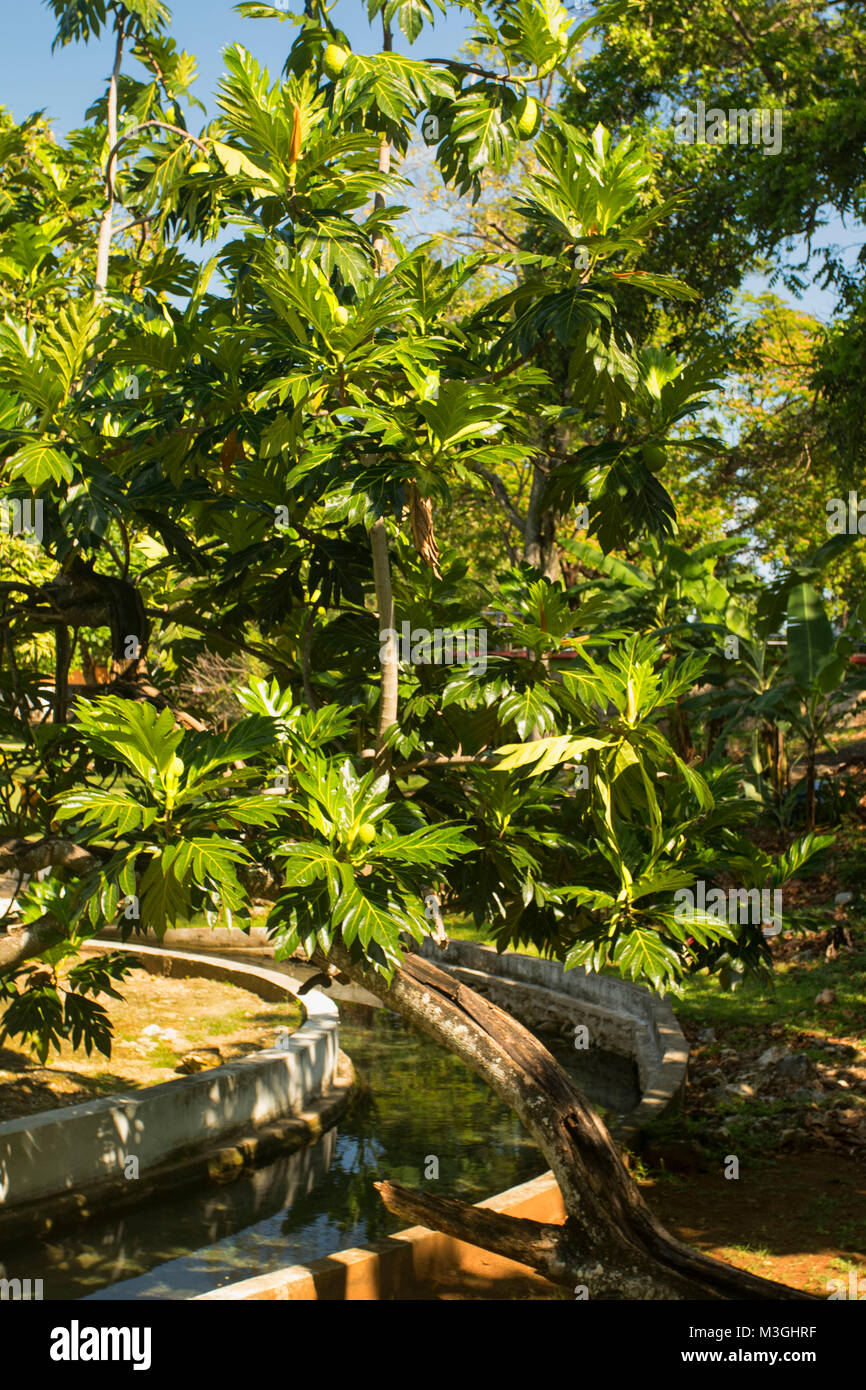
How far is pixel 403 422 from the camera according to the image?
10.7 ft

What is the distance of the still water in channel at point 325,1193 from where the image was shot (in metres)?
5.92

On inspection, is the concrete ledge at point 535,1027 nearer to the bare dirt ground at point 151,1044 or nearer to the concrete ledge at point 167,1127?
the concrete ledge at point 167,1127

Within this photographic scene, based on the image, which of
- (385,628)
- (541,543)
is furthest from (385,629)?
(541,543)

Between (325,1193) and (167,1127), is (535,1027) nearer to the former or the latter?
(325,1193)

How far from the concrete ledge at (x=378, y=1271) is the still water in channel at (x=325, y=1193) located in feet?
4.49

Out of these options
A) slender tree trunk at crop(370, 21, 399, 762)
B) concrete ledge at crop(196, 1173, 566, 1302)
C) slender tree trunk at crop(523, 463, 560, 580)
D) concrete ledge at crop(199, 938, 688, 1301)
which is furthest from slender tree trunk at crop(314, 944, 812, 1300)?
slender tree trunk at crop(523, 463, 560, 580)

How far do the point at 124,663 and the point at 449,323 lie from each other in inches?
71.8

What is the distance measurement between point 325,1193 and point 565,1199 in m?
3.43

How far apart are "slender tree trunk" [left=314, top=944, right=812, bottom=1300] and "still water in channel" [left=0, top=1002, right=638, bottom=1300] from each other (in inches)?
91.0

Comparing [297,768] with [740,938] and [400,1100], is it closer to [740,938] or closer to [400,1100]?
[740,938]

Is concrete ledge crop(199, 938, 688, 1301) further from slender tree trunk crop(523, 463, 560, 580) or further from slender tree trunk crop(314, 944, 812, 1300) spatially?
slender tree trunk crop(523, 463, 560, 580)

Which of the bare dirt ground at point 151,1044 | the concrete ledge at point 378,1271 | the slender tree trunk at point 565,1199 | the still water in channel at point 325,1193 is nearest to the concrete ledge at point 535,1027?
the concrete ledge at point 378,1271

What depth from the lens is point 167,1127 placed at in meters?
7.03
